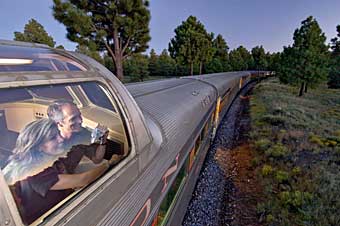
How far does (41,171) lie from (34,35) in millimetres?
19128

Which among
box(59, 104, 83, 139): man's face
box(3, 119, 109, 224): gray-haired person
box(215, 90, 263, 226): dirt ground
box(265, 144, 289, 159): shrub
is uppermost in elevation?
box(59, 104, 83, 139): man's face

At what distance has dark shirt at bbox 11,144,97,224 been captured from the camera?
0.81 metres

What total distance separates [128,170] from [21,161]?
0.65m

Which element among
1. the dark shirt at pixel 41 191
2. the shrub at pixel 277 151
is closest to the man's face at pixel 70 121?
the dark shirt at pixel 41 191

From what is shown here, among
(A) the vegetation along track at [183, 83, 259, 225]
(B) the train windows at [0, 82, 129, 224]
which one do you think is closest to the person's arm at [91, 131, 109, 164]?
(B) the train windows at [0, 82, 129, 224]

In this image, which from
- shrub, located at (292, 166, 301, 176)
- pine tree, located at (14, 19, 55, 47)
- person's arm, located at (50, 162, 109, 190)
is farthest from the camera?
pine tree, located at (14, 19, 55, 47)

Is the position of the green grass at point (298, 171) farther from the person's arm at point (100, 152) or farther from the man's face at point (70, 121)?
the man's face at point (70, 121)

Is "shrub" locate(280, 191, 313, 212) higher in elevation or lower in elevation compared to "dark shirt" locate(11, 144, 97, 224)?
lower

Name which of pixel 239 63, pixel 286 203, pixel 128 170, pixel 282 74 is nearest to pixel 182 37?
pixel 282 74

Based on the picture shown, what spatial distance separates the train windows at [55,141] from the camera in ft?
2.88

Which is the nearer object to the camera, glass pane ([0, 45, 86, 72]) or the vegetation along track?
glass pane ([0, 45, 86, 72])

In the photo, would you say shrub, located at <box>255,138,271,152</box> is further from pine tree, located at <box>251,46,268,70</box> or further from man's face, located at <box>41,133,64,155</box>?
pine tree, located at <box>251,46,268,70</box>

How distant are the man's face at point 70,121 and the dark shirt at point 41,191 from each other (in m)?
0.11

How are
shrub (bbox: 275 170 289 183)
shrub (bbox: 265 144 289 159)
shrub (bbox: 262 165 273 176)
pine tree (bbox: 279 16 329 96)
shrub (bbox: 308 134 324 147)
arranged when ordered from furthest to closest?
1. pine tree (bbox: 279 16 329 96)
2. shrub (bbox: 308 134 324 147)
3. shrub (bbox: 265 144 289 159)
4. shrub (bbox: 262 165 273 176)
5. shrub (bbox: 275 170 289 183)
